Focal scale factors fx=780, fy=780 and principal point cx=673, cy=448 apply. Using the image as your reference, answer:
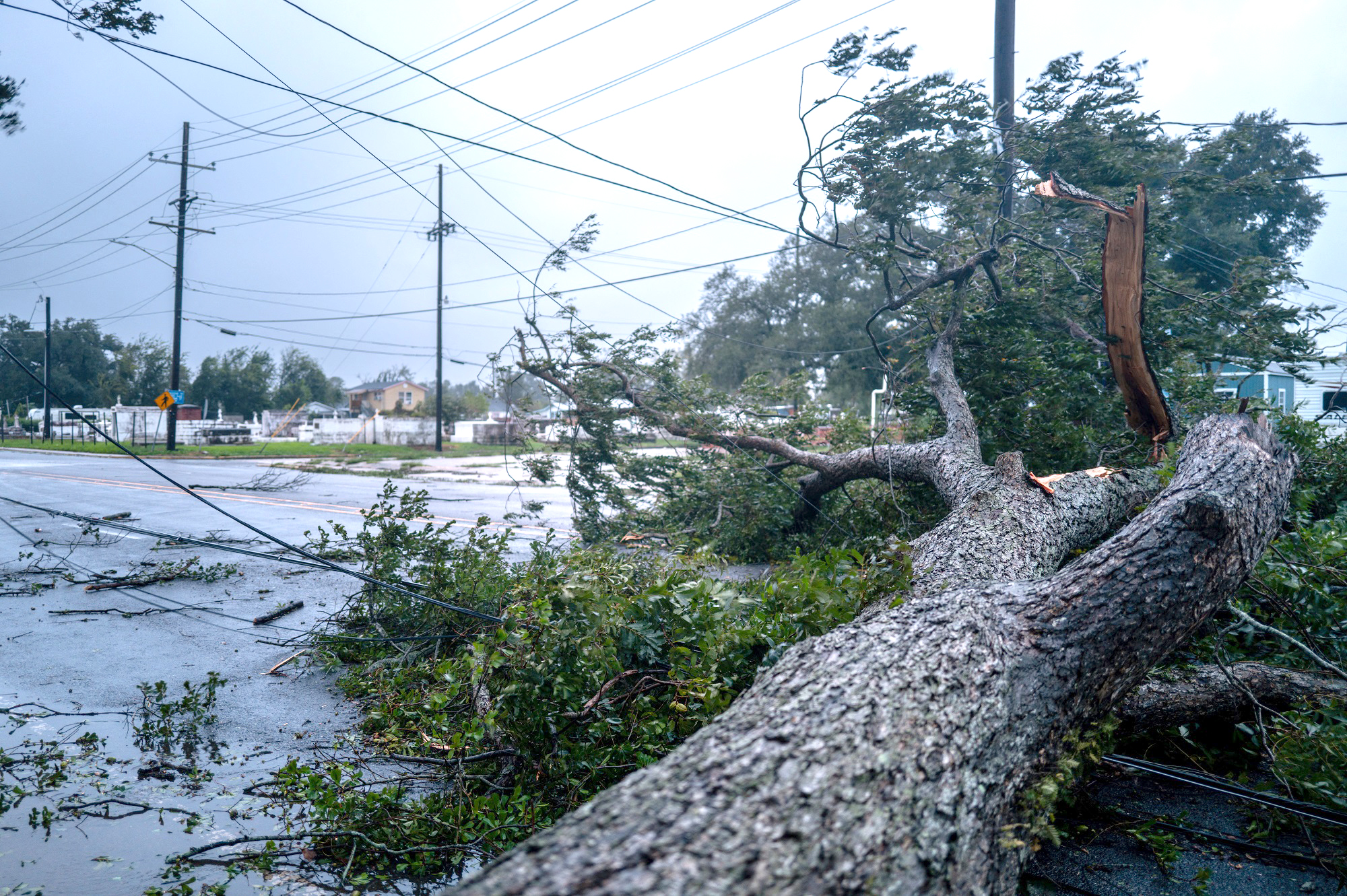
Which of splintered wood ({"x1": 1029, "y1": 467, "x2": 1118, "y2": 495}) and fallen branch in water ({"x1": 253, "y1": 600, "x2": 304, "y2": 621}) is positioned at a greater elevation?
splintered wood ({"x1": 1029, "y1": 467, "x2": 1118, "y2": 495})

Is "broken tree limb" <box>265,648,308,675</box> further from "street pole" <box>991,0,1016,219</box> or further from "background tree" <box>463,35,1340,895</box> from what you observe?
"street pole" <box>991,0,1016,219</box>

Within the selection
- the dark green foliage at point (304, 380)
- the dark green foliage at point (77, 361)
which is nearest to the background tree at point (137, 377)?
the dark green foliage at point (77, 361)

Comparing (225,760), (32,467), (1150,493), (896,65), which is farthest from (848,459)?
(32,467)

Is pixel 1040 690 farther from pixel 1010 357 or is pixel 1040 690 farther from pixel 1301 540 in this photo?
pixel 1010 357

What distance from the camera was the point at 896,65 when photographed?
800 cm

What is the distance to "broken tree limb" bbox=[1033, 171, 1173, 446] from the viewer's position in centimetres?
562

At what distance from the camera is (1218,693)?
10.5ft

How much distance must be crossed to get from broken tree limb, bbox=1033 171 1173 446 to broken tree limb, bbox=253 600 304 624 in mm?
6806

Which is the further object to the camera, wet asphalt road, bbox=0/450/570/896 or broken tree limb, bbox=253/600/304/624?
broken tree limb, bbox=253/600/304/624

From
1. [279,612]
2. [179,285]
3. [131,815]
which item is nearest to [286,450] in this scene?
[179,285]

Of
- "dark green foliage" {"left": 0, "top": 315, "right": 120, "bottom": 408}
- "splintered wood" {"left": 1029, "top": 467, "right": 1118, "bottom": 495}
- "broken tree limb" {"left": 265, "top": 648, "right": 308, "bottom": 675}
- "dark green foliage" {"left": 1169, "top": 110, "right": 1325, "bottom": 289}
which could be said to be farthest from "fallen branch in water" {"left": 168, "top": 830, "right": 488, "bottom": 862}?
"dark green foliage" {"left": 0, "top": 315, "right": 120, "bottom": 408}

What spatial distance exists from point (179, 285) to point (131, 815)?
29.2m

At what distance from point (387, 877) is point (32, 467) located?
2425 cm

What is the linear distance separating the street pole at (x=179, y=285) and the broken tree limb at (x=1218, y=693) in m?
29.4
